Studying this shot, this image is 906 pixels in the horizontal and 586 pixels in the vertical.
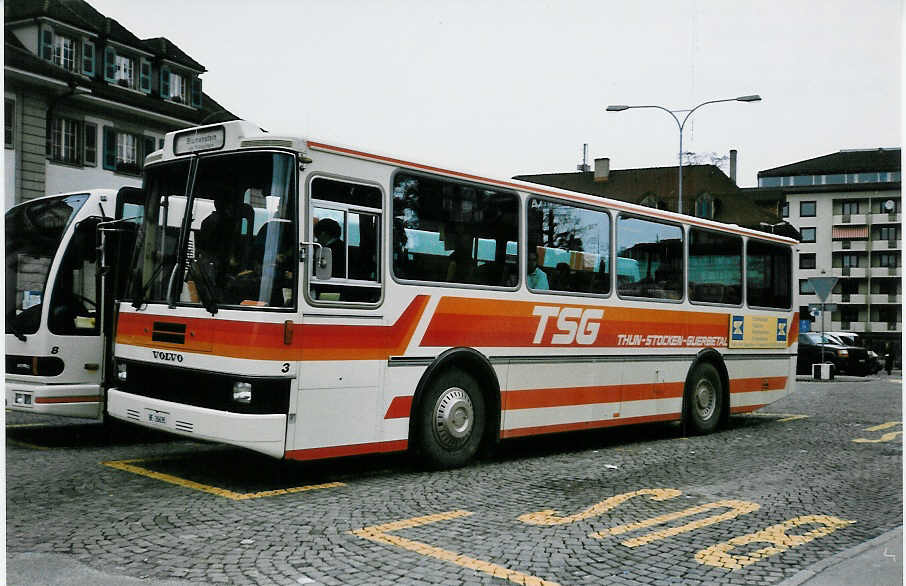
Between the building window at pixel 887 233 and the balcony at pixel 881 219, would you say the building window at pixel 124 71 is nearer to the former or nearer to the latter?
the balcony at pixel 881 219

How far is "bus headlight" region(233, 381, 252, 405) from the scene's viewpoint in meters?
7.81

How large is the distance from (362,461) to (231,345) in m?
2.64

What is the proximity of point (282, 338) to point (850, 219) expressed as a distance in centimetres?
8409

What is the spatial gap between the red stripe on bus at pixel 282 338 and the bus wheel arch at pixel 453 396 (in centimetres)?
54

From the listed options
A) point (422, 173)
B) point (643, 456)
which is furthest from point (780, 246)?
point (422, 173)

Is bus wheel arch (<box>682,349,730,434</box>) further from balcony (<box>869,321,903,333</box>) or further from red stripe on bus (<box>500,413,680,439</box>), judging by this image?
balcony (<box>869,321,903,333</box>)

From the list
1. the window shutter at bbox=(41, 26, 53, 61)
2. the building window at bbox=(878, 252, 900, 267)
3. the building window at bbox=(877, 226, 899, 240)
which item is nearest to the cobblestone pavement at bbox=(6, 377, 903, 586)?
the window shutter at bbox=(41, 26, 53, 61)

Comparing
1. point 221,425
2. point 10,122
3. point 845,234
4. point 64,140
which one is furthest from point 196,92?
point 845,234

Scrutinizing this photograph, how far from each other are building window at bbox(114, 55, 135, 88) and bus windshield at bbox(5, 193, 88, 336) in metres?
23.1

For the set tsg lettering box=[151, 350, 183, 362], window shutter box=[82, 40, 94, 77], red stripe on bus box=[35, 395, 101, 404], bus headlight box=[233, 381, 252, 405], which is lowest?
red stripe on bus box=[35, 395, 101, 404]

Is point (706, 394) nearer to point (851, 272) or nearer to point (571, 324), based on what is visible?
point (571, 324)

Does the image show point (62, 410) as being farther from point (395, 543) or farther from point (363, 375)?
point (395, 543)

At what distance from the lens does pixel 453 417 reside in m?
9.41

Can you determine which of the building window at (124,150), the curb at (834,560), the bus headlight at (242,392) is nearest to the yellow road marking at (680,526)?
the curb at (834,560)
